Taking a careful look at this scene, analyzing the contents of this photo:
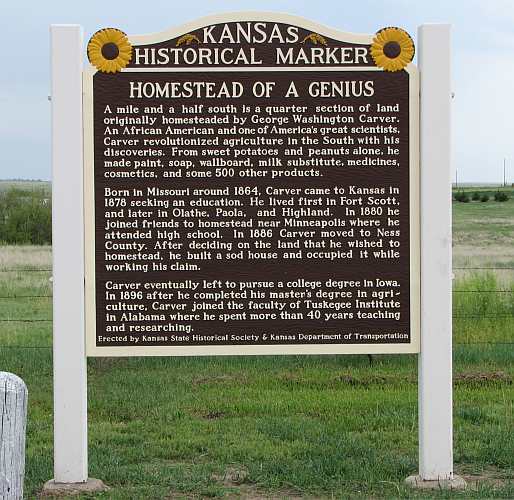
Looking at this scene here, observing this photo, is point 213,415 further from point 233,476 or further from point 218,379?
point 233,476

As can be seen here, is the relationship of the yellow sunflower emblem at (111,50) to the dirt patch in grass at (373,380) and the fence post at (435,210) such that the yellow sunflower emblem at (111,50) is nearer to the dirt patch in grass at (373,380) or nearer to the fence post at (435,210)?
the fence post at (435,210)

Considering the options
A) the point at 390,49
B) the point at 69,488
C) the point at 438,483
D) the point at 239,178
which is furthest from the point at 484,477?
the point at 390,49

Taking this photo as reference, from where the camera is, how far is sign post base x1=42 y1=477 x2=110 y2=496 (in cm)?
738

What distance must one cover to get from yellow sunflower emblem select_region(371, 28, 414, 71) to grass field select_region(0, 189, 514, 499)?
3226 millimetres

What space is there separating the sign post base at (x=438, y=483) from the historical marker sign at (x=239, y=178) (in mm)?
1187

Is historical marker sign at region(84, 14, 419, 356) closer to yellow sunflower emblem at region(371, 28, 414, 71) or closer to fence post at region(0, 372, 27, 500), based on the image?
yellow sunflower emblem at region(371, 28, 414, 71)

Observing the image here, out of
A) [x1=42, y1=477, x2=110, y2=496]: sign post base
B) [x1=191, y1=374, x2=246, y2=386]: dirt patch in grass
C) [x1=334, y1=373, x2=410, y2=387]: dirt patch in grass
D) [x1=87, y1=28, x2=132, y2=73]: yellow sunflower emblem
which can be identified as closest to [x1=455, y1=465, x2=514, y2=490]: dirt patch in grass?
[x1=42, y1=477, x2=110, y2=496]: sign post base

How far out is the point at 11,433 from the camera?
528cm

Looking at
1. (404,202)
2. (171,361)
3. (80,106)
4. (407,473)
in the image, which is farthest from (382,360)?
(80,106)

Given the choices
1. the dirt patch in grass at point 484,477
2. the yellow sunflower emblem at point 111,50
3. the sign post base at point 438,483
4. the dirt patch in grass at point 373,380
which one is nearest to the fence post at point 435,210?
the sign post base at point 438,483

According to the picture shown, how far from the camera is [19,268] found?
16766 mm

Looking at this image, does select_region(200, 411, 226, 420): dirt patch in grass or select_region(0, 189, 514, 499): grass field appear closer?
select_region(0, 189, 514, 499): grass field

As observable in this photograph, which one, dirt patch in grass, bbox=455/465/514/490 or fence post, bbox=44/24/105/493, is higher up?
fence post, bbox=44/24/105/493

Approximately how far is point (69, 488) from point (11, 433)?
231 centimetres
